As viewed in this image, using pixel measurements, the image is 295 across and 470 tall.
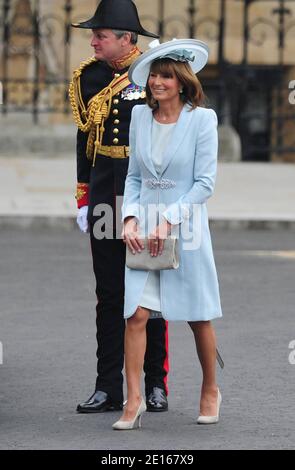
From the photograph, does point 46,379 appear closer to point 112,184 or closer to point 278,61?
point 112,184

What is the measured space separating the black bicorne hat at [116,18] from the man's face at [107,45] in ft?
0.11

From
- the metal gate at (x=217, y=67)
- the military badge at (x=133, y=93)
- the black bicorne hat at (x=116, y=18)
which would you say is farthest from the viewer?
the metal gate at (x=217, y=67)

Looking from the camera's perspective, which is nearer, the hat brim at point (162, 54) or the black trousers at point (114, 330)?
the hat brim at point (162, 54)

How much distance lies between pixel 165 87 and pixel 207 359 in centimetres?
123

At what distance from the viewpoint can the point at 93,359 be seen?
932cm

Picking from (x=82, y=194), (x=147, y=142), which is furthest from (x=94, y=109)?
(x=147, y=142)

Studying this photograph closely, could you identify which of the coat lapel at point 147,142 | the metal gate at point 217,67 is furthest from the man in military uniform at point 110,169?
the metal gate at point 217,67

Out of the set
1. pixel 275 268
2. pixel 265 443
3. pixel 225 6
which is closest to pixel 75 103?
pixel 265 443

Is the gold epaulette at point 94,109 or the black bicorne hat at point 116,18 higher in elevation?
the black bicorne hat at point 116,18

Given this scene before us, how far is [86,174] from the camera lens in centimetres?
807

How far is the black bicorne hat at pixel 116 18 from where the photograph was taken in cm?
779

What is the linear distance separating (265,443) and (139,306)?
823 mm

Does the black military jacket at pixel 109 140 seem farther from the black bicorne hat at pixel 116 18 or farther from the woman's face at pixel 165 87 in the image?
the woman's face at pixel 165 87

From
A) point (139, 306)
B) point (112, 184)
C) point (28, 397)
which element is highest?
point (112, 184)
